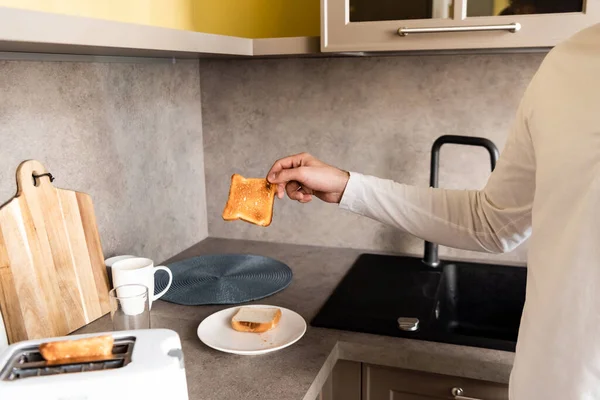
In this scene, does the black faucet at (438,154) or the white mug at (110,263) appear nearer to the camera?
the white mug at (110,263)

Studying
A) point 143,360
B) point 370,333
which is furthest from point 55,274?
point 370,333

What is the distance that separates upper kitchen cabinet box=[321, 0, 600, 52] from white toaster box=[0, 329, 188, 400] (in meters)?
0.86

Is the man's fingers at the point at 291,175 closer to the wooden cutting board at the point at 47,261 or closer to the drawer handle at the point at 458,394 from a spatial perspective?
the wooden cutting board at the point at 47,261

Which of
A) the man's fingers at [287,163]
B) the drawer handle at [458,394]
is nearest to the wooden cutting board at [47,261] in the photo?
the man's fingers at [287,163]

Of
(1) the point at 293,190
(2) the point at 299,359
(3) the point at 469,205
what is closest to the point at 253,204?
(1) the point at 293,190

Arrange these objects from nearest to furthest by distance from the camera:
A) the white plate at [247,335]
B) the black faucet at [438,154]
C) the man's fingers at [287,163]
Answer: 1. the white plate at [247,335]
2. the man's fingers at [287,163]
3. the black faucet at [438,154]

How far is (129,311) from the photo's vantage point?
1098 millimetres

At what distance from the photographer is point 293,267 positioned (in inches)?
68.1

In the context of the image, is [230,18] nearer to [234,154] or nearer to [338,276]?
[234,154]

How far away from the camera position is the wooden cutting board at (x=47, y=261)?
3.76 feet

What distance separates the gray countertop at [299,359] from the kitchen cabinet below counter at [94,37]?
0.62 m

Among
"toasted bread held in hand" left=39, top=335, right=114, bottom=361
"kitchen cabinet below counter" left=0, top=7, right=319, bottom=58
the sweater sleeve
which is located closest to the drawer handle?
the sweater sleeve

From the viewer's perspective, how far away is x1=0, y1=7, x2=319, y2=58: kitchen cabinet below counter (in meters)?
0.81

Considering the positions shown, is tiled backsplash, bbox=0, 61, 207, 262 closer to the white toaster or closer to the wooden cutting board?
the wooden cutting board
